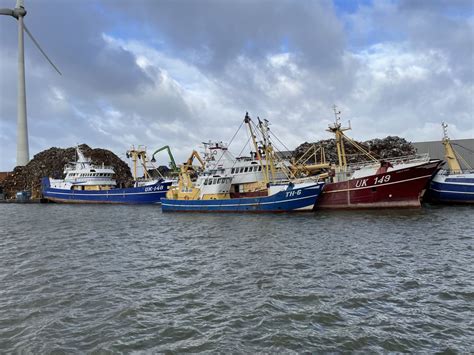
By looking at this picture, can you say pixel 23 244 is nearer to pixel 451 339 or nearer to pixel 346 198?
pixel 451 339

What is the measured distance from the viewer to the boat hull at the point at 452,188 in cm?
3028

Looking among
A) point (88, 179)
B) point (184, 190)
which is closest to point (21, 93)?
point (88, 179)

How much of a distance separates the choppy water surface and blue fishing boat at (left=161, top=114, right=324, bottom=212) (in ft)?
30.1

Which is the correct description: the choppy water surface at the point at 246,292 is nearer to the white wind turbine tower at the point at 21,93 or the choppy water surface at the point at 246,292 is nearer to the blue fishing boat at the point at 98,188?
the blue fishing boat at the point at 98,188

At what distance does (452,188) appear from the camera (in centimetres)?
3103

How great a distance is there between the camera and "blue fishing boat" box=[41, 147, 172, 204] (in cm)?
4841

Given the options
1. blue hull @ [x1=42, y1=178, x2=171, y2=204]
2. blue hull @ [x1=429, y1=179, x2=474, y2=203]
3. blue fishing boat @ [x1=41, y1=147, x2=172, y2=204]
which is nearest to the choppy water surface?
blue hull @ [x1=429, y1=179, x2=474, y2=203]

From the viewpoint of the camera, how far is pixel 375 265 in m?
12.4

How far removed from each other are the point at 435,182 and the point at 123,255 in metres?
28.4

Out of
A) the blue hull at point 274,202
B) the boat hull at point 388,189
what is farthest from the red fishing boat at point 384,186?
the blue hull at point 274,202

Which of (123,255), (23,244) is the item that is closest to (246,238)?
(123,255)

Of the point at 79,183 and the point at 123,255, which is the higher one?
the point at 79,183

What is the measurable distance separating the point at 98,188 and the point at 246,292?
49.5m

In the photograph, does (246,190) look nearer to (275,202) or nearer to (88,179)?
(275,202)
